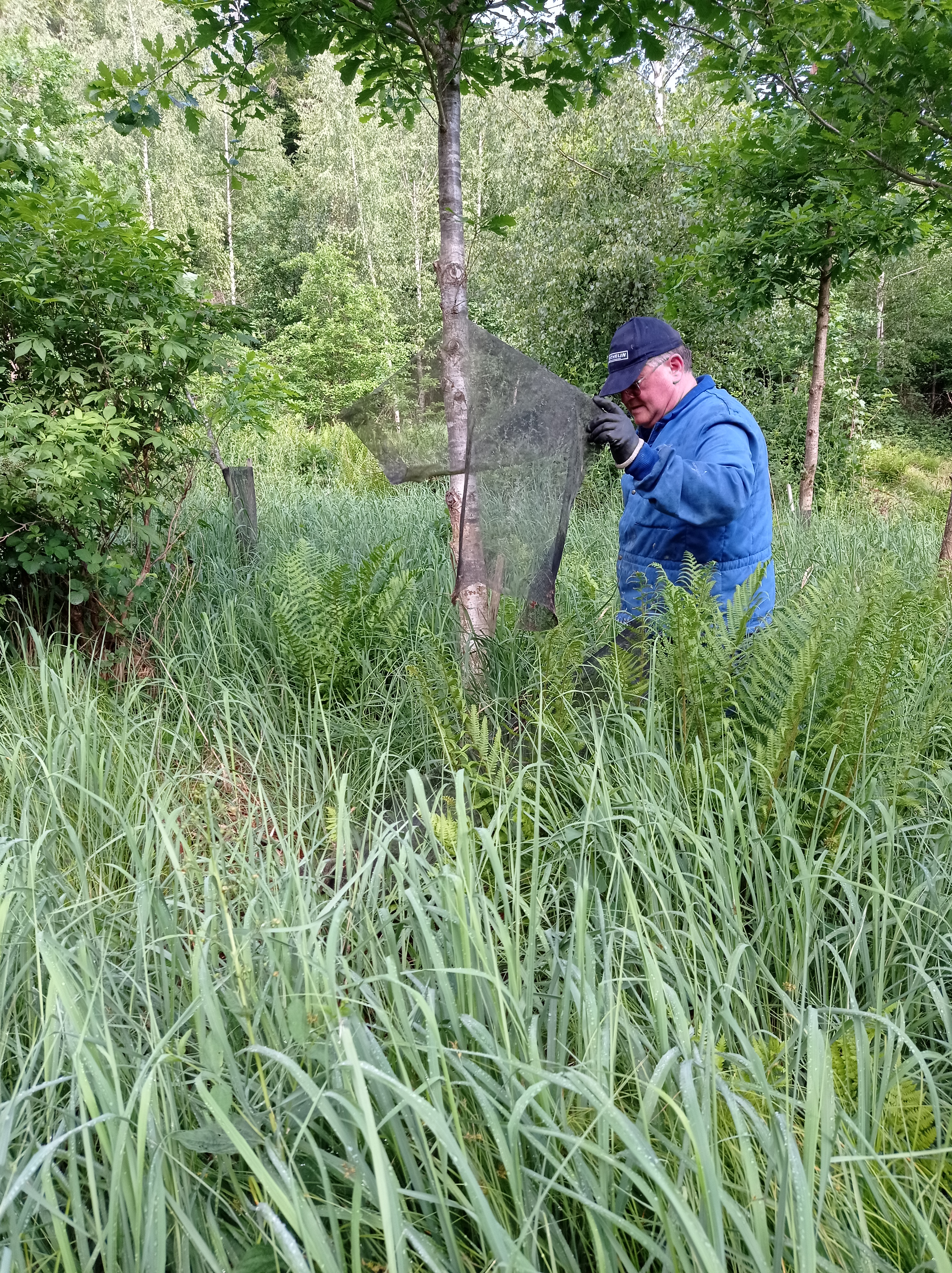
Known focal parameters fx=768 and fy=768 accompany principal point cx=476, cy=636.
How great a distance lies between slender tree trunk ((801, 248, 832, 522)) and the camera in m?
6.45

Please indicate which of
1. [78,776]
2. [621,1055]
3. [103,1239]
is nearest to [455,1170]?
[621,1055]

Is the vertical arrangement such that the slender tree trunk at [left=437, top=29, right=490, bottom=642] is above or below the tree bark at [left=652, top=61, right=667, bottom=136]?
below

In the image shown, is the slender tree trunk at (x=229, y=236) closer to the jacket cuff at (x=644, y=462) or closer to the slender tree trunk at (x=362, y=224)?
the slender tree trunk at (x=362, y=224)

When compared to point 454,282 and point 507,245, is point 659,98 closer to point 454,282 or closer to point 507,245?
point 507,245

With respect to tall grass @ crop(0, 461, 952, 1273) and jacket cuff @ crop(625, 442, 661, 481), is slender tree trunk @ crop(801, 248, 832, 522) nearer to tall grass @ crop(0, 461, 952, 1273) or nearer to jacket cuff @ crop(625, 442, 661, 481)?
tall grass @ crop(0, 461, 952, 1273)

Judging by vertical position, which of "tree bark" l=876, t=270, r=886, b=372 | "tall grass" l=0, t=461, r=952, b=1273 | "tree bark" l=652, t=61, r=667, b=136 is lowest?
"tall grass" l=0, t=461, r=952, b=1273

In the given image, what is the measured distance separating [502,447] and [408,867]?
1418mm

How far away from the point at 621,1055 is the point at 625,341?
220 centimetres

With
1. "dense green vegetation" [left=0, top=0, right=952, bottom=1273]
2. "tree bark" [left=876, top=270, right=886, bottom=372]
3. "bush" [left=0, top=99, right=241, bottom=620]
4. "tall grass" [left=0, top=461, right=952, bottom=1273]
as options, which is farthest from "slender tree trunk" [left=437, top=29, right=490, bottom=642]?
"tree bark" [left=876, top=270, right=886, bottom=372]

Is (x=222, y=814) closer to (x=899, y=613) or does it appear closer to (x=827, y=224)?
(x=899, y=613)

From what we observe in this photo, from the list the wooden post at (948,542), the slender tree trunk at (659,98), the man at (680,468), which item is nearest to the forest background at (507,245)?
the slender tree trunk at (659,98)

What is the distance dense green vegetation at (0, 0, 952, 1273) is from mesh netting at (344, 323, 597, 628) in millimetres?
188

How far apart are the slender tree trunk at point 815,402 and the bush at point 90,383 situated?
5.03 m

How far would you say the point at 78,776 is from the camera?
2195 mm
